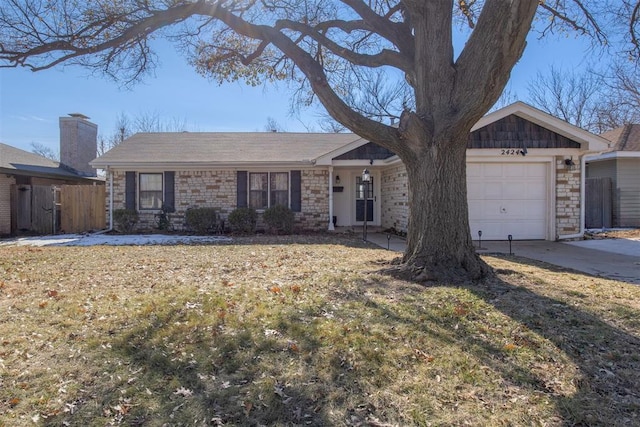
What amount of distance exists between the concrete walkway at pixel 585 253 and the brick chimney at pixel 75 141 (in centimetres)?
1489

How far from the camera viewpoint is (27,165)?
16.8 metres

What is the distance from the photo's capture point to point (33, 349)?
12.1 feet

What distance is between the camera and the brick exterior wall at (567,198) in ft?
39.5

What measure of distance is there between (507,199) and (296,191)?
7.03 metres

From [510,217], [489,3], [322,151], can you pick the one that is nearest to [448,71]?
[489,3]

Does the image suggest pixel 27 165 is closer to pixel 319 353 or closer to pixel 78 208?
pixel 78 208

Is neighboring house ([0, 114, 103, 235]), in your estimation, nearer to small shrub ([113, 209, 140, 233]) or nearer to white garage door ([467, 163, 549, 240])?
small shrub ([113, 209, 140, 233])

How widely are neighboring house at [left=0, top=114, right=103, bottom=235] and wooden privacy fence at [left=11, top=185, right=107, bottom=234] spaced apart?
31 mm

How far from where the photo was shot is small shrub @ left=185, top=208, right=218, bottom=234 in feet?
47.5

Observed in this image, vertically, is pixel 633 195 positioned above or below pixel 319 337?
above

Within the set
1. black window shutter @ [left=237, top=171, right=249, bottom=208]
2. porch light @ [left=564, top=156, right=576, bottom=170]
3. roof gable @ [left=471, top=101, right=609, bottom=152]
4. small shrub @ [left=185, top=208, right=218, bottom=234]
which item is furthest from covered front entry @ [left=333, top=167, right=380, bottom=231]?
porch light @ [left=564, top=156, right=576, bottom=170]

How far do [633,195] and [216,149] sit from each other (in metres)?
16.2

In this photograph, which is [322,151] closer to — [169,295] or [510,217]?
[510,217]

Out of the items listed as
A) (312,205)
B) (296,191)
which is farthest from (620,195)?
(296,191)
